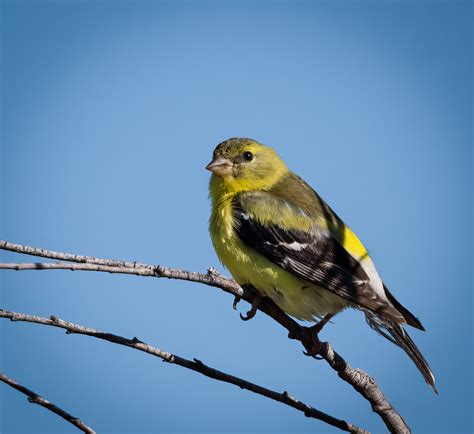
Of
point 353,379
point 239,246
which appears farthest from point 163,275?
point 239,246

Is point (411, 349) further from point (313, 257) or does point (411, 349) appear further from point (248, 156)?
point (248, 156)

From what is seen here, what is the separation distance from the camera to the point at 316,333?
4.66 meters

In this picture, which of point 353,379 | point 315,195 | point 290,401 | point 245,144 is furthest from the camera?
point 245,144

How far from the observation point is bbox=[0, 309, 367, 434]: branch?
2.84m

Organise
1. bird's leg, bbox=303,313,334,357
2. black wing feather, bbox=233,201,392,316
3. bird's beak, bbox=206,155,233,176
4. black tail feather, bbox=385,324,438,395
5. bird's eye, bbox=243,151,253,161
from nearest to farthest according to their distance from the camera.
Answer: bird's leg, bbox=303,313,334,357
black tail feather, bbox=385,324,438,395
black wing feather, bbox=233,201,392,316
bird's beak, bbox=206,155,233,176
bird's eye, bbox=243,151,253,161

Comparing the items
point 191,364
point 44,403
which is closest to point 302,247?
point 191,364

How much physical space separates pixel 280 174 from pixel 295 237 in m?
1.25

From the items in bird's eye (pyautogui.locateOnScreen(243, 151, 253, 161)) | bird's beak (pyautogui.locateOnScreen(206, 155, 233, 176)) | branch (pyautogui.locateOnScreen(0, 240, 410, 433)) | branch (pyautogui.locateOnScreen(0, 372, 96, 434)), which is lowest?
branch (pyautogui.locateOnScreen(0, 372, 96, 434))

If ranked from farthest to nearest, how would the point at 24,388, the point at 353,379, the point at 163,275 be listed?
the point at 353,379
the point at 163,275
the point at 24,388

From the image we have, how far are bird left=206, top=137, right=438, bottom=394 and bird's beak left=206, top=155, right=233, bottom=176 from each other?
0.02 m

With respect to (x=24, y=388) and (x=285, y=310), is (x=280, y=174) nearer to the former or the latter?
(x=285, y=310)

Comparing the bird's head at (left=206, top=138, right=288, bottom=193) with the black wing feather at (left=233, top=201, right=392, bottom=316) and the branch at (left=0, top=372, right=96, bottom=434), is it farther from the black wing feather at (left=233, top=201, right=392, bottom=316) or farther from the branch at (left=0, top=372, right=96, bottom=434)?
the branch at (left=0, top=372, right=96, bottom=434)

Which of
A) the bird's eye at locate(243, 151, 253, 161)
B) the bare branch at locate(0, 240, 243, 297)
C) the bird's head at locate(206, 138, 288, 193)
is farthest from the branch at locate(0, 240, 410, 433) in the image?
the bird's eye at locate(243, 151, 253, 161)

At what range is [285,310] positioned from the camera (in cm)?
500
